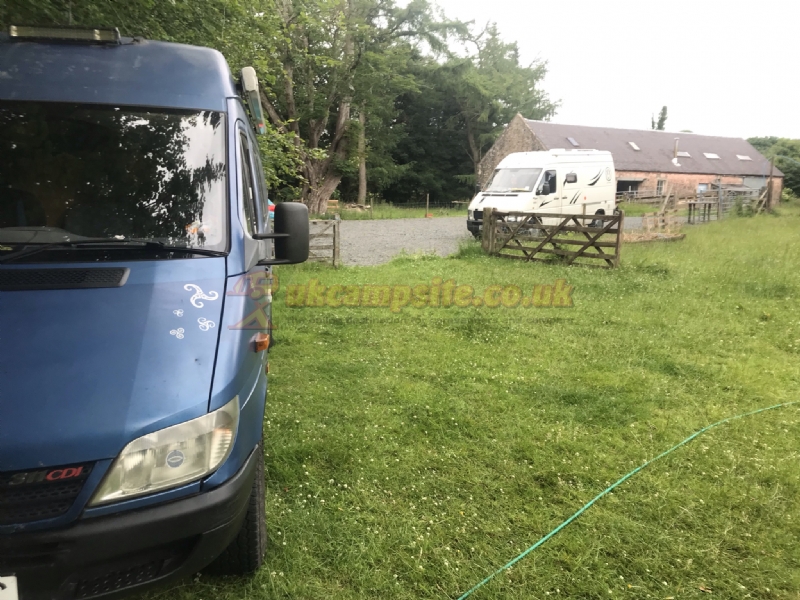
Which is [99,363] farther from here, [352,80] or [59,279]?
[352,80]

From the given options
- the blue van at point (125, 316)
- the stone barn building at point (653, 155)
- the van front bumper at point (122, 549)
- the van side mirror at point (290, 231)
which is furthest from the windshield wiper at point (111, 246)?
the stone barn building at point (653, 155)

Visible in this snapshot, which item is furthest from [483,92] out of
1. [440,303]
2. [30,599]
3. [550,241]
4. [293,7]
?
[30,599]

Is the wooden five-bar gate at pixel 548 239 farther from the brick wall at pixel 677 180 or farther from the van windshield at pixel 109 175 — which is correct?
the brick wall at pixel 677 180

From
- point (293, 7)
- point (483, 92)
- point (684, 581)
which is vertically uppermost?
point (483, 92)

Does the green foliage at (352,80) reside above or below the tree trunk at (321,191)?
above

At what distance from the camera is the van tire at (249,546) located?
2438 mm

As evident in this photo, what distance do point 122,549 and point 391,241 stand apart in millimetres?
15361

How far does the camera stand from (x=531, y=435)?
3.97 meters

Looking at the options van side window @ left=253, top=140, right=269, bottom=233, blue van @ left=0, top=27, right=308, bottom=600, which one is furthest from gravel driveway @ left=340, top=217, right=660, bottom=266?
blue van @ left=0, top=27, right=308, bottom=600

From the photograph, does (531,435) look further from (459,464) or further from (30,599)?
(30,599)

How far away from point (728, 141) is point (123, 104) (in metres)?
54.5

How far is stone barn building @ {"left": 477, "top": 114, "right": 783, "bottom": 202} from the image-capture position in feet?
122

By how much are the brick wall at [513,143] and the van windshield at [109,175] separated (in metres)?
35.5

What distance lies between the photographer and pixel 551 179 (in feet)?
51.8
